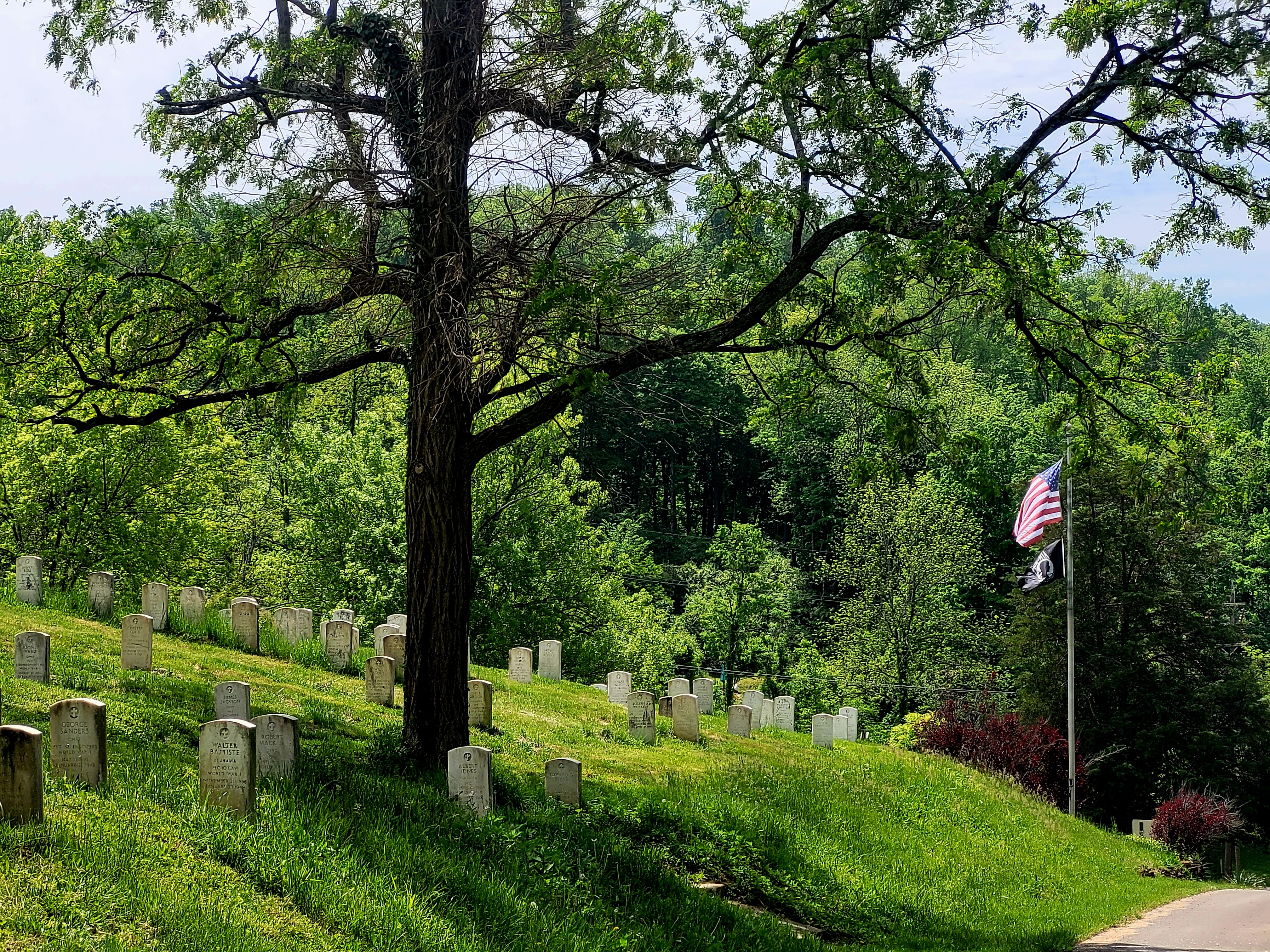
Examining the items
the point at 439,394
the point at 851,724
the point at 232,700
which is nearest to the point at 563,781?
the point at 232,700

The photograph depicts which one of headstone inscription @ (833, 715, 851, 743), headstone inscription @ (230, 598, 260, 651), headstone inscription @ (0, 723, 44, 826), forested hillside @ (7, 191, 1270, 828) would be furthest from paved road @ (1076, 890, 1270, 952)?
headstone inscription @ (230, 598, 260, 651)

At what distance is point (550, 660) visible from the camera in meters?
20.2

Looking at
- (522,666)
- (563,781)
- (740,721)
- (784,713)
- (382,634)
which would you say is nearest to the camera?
(563,781)

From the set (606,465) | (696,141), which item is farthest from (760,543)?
(696,141)

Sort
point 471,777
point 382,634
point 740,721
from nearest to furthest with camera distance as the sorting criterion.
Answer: point 471,777 < point 382,634 < point 740,721

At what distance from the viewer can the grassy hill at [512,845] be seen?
6.02m

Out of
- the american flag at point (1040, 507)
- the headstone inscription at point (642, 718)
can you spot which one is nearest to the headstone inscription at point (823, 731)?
the headstone inscription at point (642, 718)

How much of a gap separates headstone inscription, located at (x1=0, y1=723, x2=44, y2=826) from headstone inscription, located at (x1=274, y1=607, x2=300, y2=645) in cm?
1113

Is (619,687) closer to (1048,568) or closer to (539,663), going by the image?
(539,663)

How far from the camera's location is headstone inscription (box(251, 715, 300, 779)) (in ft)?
28.7

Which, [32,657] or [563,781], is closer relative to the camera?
[563,781]

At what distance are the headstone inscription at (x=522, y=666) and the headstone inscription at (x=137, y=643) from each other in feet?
22.7

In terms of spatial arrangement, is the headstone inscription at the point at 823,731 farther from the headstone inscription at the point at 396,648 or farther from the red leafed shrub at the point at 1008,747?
the headstone inscription at the point at 396,648

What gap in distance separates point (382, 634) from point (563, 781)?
7.80m
